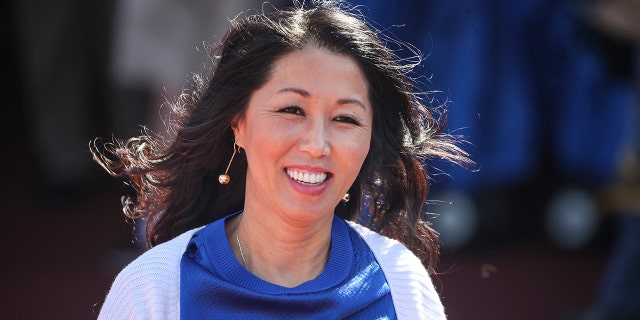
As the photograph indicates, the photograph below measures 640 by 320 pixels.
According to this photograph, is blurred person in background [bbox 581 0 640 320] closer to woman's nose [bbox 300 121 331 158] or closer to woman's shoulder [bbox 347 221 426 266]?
woman's shoulder [bbox 347 221 426 266]

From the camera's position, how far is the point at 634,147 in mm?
5402

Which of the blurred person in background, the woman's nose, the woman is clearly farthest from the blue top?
the blurred person in background

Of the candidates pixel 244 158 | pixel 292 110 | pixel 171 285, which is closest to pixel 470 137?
pixel 244 158

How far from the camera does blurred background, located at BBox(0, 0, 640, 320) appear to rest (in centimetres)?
558

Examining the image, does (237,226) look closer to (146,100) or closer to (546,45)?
(546,45)

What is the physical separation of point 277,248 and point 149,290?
14.0 inches

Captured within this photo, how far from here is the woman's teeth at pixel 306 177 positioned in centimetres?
253

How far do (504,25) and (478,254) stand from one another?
1.39 metres

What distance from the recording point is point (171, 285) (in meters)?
2.47

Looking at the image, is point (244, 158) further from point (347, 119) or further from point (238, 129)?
point (347, 119)

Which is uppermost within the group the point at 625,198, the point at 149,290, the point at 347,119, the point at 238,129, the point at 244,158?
the point at 347,119

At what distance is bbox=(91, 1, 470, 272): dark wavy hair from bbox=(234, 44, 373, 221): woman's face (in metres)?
0.05

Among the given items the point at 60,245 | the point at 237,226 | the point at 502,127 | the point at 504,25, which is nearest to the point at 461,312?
the point at 502,127

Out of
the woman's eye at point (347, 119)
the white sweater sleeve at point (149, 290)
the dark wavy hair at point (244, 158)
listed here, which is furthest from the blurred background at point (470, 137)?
the white sweater sleeve at point (149, 290)
